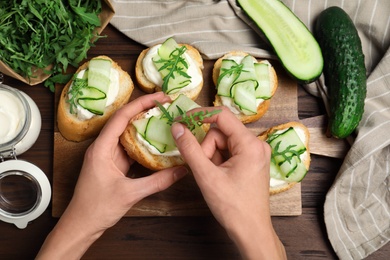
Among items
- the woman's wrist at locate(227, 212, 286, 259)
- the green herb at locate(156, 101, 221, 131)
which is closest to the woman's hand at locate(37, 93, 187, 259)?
the green herb at locate(156, 101, 221, 131)

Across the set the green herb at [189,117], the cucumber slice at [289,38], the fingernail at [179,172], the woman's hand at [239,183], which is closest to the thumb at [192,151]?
the woman's hand at [239,183]

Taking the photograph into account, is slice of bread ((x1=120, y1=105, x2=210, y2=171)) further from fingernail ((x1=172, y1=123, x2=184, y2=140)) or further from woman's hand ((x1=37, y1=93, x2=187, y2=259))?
fingernail ((x1=172, y1=123, x2=184, y2=140))

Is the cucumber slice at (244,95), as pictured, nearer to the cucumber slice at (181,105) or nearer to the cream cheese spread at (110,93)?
the cucumber slice at (181,105)

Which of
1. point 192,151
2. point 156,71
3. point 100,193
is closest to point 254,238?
point 192,151

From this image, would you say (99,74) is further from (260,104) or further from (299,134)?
(299,134)

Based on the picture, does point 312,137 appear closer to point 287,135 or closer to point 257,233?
point 287,135

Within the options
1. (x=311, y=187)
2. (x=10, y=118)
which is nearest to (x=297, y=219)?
(x=311, y=187)
